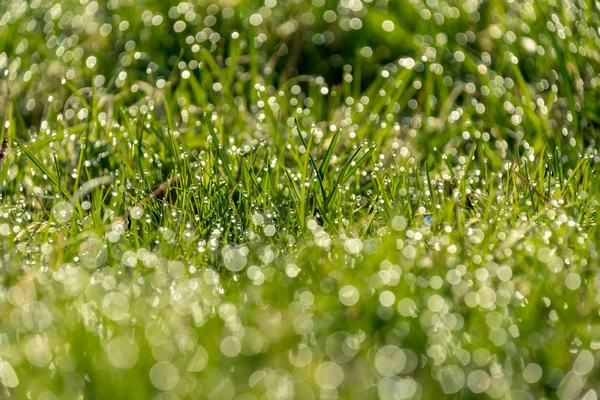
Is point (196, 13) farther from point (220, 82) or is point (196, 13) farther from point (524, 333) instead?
point (524, 333)

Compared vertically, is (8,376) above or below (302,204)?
above

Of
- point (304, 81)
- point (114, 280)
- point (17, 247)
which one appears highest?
point (114, 280)

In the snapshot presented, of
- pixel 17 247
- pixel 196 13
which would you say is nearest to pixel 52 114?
pixel 196 13

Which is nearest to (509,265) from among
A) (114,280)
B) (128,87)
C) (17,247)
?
(114,280)

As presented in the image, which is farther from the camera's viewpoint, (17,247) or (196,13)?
(196,13)

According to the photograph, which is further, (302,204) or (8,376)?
(302,204)

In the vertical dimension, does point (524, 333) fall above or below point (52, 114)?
above

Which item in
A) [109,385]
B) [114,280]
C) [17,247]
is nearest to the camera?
[109,385]

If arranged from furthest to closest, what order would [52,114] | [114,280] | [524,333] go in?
[52,114] < [114,280] < [524,333]
